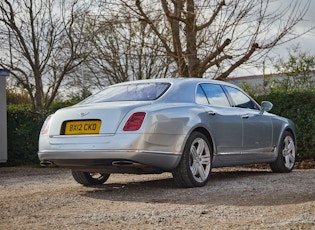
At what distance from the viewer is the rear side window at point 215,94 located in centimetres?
764

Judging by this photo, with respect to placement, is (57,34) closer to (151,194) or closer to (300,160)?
(300,160)

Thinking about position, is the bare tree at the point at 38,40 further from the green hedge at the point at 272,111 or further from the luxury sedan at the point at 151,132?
the luxury sedan at the point at 151,132

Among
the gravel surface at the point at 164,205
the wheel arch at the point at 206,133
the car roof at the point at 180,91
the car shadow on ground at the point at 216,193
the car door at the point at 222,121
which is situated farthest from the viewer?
the car door at the point at 222,121

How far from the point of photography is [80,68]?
21.7 m

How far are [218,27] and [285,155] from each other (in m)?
4.37

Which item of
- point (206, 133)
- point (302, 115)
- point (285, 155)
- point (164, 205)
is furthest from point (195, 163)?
point (302, 115)

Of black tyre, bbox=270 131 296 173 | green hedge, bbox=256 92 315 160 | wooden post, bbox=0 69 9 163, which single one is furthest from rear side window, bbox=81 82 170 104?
wooden post, bbox=0 69 9 163

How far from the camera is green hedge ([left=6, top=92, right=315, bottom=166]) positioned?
11797mm

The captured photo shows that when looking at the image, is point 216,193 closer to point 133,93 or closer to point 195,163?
point 195,163

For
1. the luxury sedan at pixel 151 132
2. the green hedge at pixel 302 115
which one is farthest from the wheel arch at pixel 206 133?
the green hedge at pixel 302 115

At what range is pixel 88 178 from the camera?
A: 7898 mm

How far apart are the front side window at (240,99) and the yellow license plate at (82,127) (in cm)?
259

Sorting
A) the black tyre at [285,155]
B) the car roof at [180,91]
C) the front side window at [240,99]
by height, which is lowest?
the black tyre at [285,155]

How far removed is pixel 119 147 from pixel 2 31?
1144 cm
